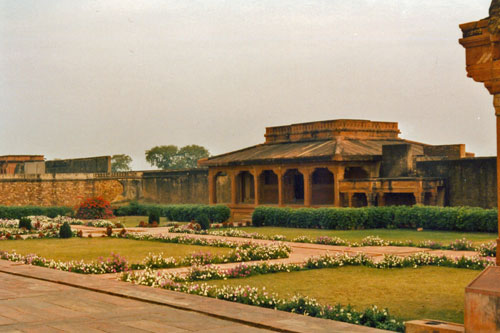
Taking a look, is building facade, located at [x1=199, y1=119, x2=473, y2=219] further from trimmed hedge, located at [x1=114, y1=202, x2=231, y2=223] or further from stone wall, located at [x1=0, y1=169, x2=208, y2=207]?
trimmed hedge, located at [x1=114, y1=202, x2=231, y2=223]

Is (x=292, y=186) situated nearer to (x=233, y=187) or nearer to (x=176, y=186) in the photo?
(x=233, y=187)

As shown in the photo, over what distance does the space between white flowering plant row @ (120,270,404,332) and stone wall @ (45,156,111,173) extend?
3389 cm

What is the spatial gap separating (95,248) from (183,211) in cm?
1399

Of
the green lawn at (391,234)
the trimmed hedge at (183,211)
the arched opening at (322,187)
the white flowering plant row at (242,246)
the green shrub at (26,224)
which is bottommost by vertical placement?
the white flowering plant row at (242,246)

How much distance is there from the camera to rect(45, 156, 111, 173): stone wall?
1677 inches

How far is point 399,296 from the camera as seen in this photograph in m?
9.00

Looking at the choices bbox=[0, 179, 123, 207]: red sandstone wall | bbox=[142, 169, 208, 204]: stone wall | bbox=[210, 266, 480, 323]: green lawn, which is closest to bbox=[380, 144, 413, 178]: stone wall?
bbox=[142, 169, 208, 204]: stone wall

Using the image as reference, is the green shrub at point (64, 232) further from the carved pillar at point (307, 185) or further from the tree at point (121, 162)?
the tree at point (121, 162)

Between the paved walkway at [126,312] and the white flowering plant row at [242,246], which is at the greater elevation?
the white flowering plant row at [242,246]

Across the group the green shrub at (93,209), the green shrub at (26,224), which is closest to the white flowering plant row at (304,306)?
the green shrub at (26,224)

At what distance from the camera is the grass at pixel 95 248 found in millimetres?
15008

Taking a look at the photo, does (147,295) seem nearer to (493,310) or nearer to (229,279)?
(229,279)

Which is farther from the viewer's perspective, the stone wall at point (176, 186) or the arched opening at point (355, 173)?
the stone wall at point (176, 186)

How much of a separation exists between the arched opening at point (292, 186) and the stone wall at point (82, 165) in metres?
13.7
